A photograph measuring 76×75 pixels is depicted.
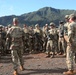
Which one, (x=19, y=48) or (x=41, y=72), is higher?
(x=19, y=48)

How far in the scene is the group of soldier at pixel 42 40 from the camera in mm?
12758

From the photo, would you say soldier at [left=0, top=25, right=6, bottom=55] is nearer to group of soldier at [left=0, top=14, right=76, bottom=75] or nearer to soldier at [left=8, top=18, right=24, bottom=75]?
group of soldier at [left=0, top=14, right=76, bottom=75]

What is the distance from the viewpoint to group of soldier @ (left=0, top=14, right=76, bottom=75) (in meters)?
12.8

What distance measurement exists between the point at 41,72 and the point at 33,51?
34.3 feet

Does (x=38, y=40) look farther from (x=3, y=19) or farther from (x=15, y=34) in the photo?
(x=3, y=19)

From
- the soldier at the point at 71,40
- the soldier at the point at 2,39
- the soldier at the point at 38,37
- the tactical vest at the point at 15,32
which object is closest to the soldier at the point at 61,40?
the soldier at the point at 38,37

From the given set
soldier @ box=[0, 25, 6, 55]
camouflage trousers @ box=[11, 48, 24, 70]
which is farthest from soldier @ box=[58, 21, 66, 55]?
camouflage trousers @ box=[11, 48, 24, 70]

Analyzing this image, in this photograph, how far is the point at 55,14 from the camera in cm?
13538

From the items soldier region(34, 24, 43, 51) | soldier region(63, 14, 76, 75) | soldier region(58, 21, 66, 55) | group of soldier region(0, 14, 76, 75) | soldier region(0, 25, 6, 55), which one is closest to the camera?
soldier region(63, 14, 76, 75)

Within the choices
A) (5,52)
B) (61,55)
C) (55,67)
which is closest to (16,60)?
(55,67)

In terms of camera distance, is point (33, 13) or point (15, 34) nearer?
point (15, 34)

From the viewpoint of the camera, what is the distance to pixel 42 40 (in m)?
24.4

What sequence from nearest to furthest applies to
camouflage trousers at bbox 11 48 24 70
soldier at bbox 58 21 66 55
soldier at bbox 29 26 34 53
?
camouflage trousers at bbox 11 48 24 70
soldier at bbox 58 21 66 55
soldier at bbox 29 26 34 53

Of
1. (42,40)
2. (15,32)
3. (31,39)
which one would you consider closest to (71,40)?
(15,32)
